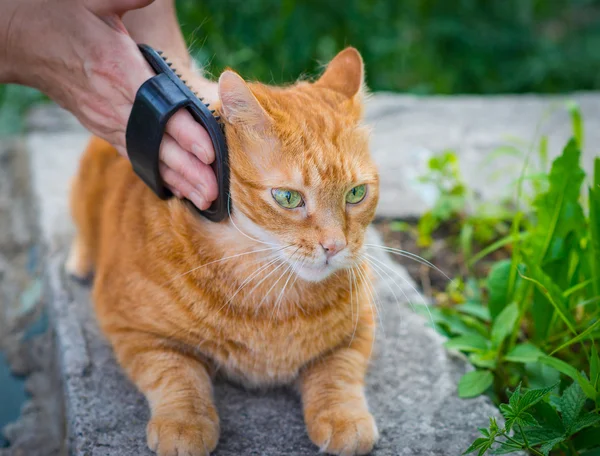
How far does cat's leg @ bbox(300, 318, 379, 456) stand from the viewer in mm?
1649

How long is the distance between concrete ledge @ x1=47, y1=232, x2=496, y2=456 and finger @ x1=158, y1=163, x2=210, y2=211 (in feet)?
1.86

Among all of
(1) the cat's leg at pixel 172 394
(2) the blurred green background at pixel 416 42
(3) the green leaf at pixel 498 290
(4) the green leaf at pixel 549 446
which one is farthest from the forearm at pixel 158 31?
(2) the blurred green background at pixel 416 42

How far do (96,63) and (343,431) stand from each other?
3.69 ft

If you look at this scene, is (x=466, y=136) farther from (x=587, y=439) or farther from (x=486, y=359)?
(x=587, y=439)

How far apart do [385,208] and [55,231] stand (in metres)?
1.37

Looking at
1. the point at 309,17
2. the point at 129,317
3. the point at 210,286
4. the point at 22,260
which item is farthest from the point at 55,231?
the point at 309,17

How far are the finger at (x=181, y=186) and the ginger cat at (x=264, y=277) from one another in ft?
0.22

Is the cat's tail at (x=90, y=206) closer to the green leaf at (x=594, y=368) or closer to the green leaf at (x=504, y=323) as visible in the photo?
the green leaf at (x=504, y=323)

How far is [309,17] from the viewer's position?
161 inches

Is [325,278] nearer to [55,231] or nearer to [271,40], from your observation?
[55,231]

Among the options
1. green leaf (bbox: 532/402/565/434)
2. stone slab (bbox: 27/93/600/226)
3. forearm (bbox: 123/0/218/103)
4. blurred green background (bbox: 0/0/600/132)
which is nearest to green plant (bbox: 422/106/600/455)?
green leaf (bbox: 532/402/565/434)

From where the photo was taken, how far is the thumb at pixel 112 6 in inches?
66.8

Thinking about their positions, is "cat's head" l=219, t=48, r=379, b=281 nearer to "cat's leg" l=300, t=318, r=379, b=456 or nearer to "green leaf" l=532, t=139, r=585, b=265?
"cat's leg" l=300, t=318, r=379, b=456

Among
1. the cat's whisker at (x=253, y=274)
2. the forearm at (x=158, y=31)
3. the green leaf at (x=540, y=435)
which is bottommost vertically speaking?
the green leaf at (x=540, y=435)
